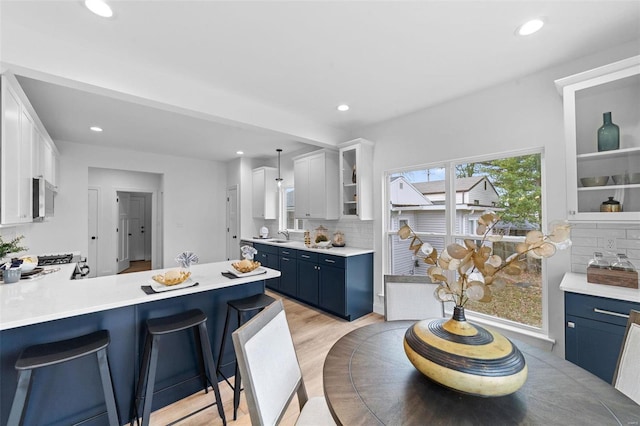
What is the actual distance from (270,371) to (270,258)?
12.9ft

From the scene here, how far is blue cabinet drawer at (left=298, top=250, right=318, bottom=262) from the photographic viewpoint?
406 centimetres

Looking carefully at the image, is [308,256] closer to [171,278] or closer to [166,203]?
[171,278]

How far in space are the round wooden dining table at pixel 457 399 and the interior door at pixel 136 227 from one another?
8733 mm

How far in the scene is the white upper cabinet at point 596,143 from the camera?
196 cm

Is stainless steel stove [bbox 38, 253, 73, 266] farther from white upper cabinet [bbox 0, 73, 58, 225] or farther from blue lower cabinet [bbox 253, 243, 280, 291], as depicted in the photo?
blue lower cabinet [bbox 253, 243, 280, 291]

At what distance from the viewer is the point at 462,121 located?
3.07 meters

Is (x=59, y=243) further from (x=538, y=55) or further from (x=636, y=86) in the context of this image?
(x=636, y=86)

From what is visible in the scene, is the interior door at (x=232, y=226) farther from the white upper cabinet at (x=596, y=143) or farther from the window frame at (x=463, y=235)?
the white upper cabinet at (x=596, y=143)

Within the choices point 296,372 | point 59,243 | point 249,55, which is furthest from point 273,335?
point 59,243

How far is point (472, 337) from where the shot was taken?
1083 mm

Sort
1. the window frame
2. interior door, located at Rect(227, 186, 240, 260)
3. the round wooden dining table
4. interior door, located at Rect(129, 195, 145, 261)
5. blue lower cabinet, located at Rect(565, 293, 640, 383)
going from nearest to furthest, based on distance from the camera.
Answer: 1. the round wooden dining table
2. blue lower cabinet, located at Rect(565, 293, 640, 383)
3. the window frame
4. interior door, located at Rect(227, 186, 240, 260)
5. interior door, located at Rect(129, 195, 145, 261)

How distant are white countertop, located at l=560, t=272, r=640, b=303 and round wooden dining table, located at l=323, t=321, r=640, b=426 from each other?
988 mm

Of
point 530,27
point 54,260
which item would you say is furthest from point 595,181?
point 54,260

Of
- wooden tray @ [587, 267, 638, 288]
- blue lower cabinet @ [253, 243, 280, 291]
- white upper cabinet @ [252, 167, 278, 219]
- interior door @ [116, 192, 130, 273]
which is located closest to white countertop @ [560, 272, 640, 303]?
wooden tray @ [587, 267, 638, 288]
